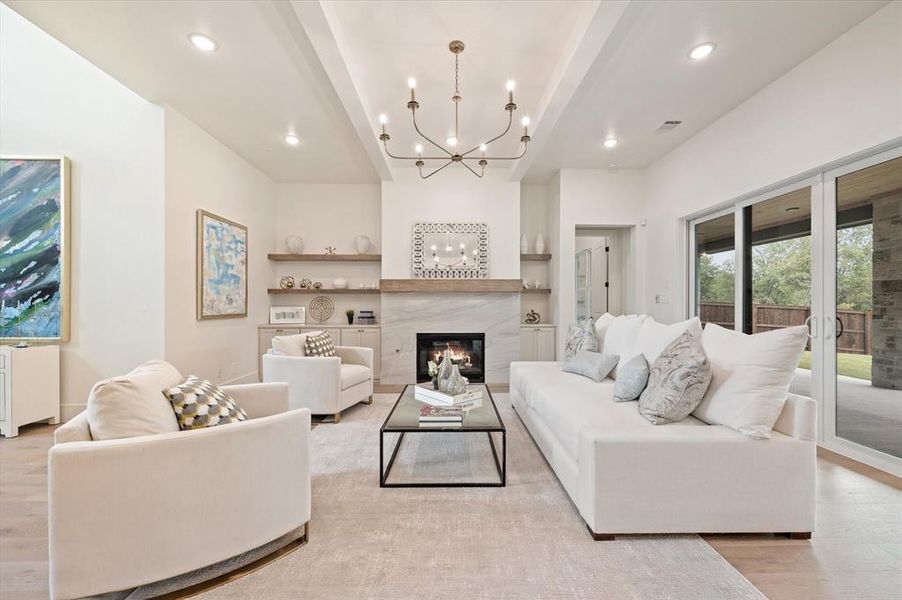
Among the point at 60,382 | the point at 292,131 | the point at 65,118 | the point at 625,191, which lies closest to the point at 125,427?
the point at 60,382

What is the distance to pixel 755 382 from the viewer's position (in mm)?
1897

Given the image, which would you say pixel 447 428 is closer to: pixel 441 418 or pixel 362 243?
pixel 441 418

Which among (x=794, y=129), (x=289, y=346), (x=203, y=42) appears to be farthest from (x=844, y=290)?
(x=203, y=42)

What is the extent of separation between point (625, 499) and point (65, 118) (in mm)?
5297

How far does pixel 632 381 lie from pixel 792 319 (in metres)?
1.80

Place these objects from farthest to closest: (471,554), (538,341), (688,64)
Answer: (538,341)
(688,64)
(471,554)

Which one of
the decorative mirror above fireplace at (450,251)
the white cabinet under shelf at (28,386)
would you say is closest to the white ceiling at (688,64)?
the decorative mirror above fireplace at (450,251)

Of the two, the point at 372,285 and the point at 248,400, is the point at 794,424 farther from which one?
the point at 372,285

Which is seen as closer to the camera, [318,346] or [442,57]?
[442,57]

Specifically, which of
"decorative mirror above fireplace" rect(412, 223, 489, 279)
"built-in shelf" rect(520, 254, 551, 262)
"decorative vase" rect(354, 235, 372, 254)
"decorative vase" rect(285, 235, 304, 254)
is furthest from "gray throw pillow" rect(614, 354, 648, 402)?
"decorative vase" rect(285, 235, 304, 254)

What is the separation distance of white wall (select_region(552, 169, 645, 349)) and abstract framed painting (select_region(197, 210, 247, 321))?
4039 mm

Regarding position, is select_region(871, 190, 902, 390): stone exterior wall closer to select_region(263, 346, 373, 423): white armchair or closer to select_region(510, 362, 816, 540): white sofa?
select_region(510, 362, 816, 540): white sofa

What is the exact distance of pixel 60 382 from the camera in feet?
11.7

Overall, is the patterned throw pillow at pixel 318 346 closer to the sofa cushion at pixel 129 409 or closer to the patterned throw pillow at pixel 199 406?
the patterned throw pillow at pixel 199 406
